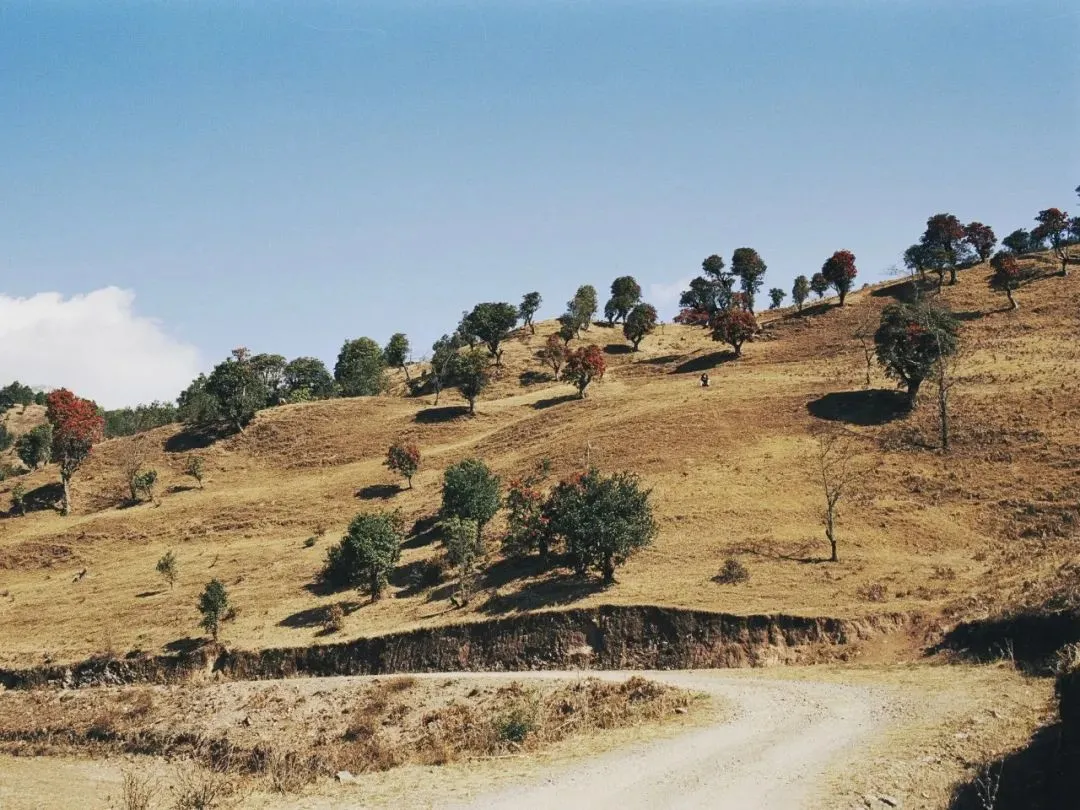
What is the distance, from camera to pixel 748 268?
141m

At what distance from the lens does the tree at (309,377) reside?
14150 cm

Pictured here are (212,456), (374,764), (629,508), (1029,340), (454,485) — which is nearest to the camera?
(374,764)

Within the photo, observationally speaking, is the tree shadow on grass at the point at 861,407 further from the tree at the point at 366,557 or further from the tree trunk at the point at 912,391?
the tree at the point at 366,557

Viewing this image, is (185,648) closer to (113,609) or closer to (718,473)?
(113,609)

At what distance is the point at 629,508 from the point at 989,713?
23.9 m

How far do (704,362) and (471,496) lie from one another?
57877 mm

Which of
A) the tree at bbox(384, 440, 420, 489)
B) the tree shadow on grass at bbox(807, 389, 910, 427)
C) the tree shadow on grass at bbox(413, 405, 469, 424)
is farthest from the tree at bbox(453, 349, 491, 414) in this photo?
the tree shadow on grass at bbox(807, 389, 910, 427)

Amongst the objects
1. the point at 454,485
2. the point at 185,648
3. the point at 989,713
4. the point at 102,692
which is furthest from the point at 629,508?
the point at 102,692

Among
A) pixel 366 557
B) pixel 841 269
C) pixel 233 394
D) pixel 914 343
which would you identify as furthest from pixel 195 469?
pixel 841 269

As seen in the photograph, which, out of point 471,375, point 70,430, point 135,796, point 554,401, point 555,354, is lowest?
point 135,796

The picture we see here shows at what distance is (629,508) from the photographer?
43812 mm

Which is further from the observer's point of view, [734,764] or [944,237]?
Answer: [944,237]

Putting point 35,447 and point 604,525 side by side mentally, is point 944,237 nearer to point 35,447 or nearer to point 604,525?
point 604,525

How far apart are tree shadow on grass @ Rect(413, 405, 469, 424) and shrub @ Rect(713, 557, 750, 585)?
57.9 metres
